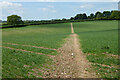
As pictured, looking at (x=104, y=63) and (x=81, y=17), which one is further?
(x=81, y=17)

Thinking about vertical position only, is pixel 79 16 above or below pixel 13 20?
above

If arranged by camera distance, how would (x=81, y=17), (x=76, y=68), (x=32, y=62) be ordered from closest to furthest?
(x=76, y=68)
(x=32, y=62)
(x=81, y=17)

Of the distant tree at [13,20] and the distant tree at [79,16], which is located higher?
the distant tree at [79,16]


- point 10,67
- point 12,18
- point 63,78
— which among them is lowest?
point 63,78

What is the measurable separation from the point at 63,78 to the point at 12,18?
84.1m

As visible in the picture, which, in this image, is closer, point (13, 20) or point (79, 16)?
point (13, 20)

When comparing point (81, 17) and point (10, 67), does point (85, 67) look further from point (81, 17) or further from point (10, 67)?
point (81, 17)

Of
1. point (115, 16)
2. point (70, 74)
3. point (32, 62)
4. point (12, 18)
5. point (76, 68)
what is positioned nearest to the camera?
point (70, 74)

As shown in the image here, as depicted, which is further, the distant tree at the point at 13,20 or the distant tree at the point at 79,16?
the distant tree at the point at 79,16

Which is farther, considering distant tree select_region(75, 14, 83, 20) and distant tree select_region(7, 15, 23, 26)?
distant tree select_region(75, 14, 83, 20)

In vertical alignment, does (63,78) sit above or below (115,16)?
below

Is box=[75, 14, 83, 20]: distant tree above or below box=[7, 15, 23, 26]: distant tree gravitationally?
above

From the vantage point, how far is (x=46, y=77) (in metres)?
7.38

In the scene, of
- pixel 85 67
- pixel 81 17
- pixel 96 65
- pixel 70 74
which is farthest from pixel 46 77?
pixel 81 17
